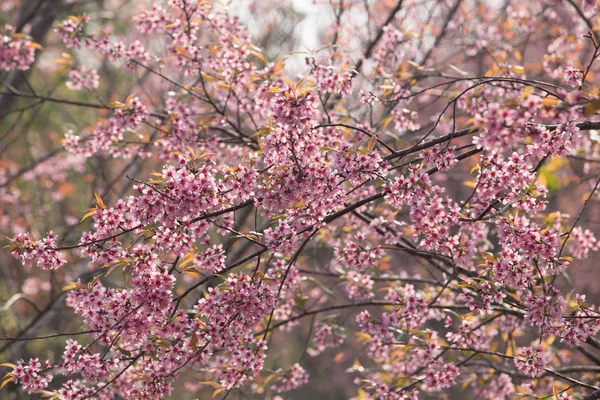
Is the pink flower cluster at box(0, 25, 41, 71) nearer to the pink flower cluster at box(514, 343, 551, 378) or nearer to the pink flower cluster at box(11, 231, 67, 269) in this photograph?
the pink flower cluster at box(11, 231, 67, 269)

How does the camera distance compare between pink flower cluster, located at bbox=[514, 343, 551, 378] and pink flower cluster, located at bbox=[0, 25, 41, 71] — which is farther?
pink flower cluster, located at bbox=[0, 25, 41, 71]

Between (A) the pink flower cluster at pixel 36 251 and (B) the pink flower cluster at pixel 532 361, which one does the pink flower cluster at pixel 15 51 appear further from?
(B) the pink flower cluster at pixel 532 361

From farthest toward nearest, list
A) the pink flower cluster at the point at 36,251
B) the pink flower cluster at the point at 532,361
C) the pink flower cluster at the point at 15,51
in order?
the pink flower cluster at the point at 15,51, the pink flower cluster at the point at 532,361, the pink flower cluster at the point at 36,251

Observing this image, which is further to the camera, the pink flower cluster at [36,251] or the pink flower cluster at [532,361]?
the pink flower cluster at [532,361]

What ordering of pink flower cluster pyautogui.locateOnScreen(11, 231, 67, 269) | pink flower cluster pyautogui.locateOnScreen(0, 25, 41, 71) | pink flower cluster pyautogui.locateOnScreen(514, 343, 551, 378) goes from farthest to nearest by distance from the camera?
pink flower cluster pyautogui.locateOnScreen(0, 25, 41, 71), pink flower cluster pyautogui.locateOnScreen(514, 343, 551, 378), pink flower cluster pyautogui.locateOnScreen(11, 231, 67, 269)

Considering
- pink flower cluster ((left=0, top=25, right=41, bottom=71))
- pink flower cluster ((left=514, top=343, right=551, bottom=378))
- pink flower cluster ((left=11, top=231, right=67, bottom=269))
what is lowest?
pink flower cluster ((left=514, top=343, right=551, bottom=378))

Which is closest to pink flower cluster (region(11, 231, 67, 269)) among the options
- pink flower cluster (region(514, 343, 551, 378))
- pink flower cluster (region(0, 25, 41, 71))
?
pink flower cluster (region(0, 25, 41, 71))

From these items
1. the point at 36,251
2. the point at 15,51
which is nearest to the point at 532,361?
the point at 36,251

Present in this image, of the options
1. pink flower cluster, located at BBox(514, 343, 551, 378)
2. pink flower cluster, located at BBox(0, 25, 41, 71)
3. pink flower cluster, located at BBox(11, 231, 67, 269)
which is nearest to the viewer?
pink flower cluster, located at BBox(11, 231, 67, 269)

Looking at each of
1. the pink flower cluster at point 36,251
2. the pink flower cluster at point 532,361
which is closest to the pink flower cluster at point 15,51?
the pink flower cluster at point 36,251

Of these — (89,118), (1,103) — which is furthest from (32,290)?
(1,103)

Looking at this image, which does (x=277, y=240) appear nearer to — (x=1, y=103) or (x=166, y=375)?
(x=166, y=375)

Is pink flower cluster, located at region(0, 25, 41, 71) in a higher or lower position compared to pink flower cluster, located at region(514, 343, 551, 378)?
higher

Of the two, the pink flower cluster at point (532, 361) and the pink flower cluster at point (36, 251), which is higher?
the pink flower cluster at point (36, 251)
